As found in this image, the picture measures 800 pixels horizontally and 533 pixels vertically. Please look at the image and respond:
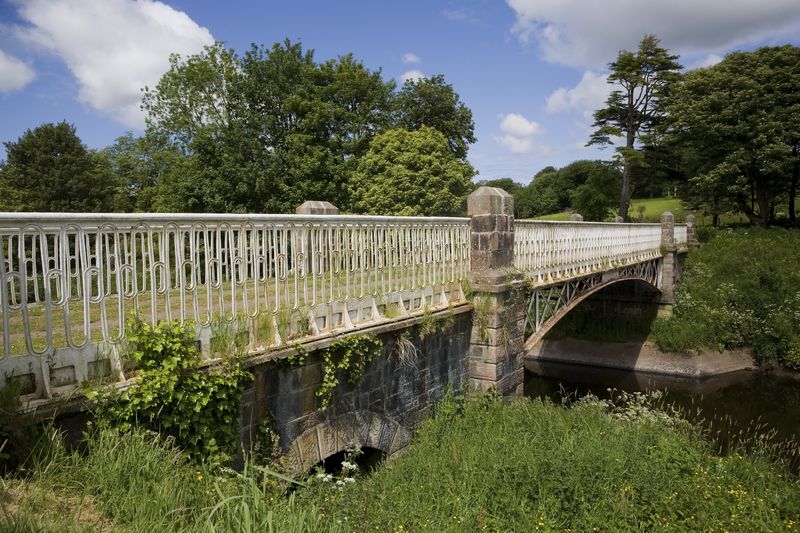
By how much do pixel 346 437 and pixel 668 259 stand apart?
18692 millimetres

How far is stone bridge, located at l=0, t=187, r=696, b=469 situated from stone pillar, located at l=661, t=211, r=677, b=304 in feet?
37.7

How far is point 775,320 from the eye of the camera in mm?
18547

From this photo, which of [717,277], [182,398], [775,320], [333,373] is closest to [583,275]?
[333,373]

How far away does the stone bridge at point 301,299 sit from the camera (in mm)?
3430

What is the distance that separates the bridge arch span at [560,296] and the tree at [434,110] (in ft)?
54.5

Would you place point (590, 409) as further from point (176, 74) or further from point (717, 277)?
point (176, 74)

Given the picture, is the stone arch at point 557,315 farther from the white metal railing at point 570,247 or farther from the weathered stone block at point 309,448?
the weathered stone block at point 309,448

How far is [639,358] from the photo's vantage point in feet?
64.4

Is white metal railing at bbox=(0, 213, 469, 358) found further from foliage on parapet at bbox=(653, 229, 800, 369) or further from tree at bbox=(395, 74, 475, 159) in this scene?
tree at bbox=(395, 74, 475, 159)

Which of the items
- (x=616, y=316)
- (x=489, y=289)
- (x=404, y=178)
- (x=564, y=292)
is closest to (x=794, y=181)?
(x=616, y=316)

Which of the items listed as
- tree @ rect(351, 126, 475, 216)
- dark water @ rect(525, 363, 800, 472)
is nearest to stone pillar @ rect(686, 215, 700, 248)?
dark water @ rect(525, 363, 800, 472)

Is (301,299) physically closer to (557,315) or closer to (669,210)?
(557,315)

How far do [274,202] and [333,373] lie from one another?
20160 mm

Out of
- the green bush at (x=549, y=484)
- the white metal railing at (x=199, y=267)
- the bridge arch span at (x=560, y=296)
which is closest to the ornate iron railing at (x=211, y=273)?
the white metal railing at (x=199, y=267)
